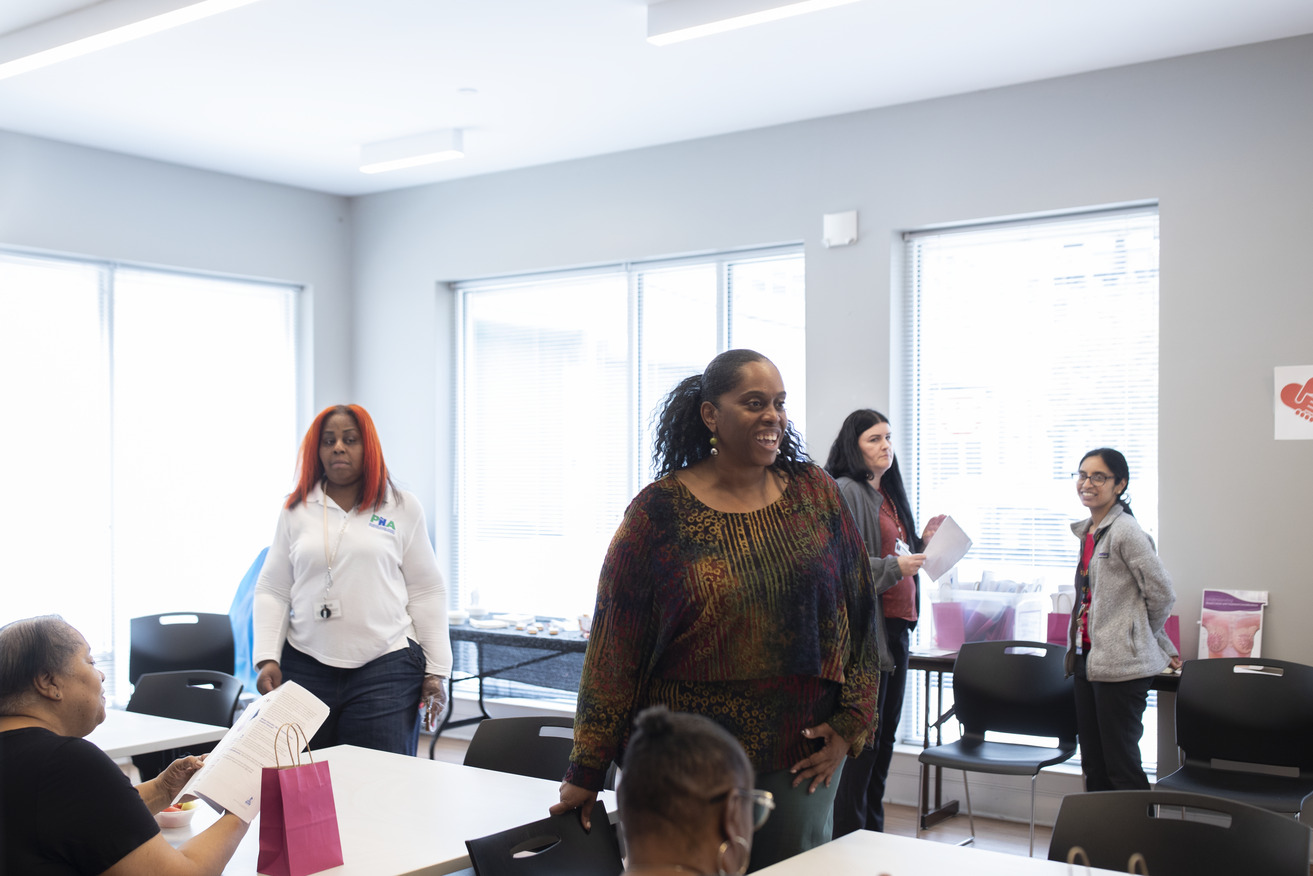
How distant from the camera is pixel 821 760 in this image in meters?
2.06

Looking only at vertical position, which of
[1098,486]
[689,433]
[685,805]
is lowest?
[685,805]

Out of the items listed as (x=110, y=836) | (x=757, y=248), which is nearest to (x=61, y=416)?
(x=757, y=248)

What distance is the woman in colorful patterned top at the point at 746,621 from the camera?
204cm

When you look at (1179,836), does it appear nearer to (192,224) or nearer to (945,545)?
(945,545)

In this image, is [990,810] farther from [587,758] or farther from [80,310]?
[80,310]

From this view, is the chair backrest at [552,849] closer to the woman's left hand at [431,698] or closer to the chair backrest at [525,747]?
the chair backrest at [525,747]

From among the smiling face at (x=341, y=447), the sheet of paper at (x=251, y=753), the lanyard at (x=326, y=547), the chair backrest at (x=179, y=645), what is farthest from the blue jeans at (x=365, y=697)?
the chair backrest at (x=179, y=645)

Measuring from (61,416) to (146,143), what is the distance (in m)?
1.48

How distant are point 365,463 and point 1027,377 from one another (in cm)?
302

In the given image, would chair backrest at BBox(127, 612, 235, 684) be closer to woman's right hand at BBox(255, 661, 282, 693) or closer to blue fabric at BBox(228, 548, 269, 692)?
blue fabric at BBox(228, 548, 269, 692)

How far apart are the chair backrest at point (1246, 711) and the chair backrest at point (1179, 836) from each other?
79.5 inches

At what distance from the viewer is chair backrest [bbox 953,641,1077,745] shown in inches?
168

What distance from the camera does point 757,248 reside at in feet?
18.4

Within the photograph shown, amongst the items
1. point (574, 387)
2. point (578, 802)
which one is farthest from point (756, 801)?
point (574, 387)
